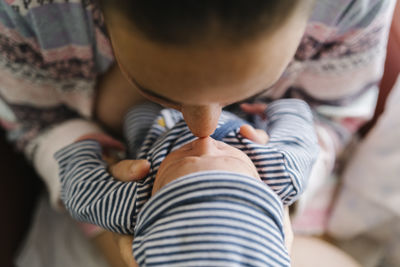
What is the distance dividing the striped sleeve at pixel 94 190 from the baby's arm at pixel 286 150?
6.1 inches

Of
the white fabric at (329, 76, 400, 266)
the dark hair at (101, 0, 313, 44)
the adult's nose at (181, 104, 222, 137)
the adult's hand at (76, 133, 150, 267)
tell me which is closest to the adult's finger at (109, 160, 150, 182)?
the adult's hand at (76, 133, 150, 267)

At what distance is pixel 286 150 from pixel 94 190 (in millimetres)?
245

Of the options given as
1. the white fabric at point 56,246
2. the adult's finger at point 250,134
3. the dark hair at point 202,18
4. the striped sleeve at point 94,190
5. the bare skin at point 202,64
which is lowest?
the white fabric at point 56,246

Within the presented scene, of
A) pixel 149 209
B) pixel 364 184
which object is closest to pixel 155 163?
pixel 149 209

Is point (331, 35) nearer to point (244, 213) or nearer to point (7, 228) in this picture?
point (244, 213)

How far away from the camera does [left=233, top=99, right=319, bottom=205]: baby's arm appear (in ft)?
1.36

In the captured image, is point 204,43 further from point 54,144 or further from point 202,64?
point 54,144

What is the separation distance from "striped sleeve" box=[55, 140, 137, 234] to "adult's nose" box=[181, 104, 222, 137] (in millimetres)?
140

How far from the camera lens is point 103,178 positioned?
464 millimetres

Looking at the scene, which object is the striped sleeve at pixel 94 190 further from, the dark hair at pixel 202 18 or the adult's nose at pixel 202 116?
the dark hair at pixel 202 18

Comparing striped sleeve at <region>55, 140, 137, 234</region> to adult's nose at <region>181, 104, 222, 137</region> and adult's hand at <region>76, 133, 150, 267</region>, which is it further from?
adult's nose at <region>181, 104, 222, 137</region>

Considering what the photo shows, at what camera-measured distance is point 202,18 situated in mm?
212

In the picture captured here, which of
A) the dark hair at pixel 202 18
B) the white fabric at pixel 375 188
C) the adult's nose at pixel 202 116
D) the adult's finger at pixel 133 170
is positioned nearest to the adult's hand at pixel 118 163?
the adult's finger at pixel 133 170

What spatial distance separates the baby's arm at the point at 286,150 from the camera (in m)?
0.42
